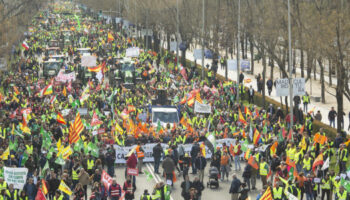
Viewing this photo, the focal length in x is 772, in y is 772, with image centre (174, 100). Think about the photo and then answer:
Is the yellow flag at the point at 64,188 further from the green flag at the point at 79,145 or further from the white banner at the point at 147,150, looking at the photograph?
the white banner at the point at 147,150

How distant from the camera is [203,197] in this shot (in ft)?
78.4

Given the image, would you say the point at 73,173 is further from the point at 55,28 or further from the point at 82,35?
the point at 55,28

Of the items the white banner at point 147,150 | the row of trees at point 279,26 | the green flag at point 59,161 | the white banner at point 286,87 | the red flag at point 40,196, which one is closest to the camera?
the red flag at point 40,196

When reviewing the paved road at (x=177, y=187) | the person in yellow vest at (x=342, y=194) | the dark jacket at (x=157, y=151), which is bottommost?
the paved road at (x=177, y=187)

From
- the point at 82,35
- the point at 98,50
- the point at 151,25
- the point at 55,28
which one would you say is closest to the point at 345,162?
the point at 98,50

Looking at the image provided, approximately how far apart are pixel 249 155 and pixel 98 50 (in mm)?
47899

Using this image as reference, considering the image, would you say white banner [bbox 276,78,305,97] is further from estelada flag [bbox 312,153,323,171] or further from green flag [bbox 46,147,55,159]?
green flag [bbox 46,147,55,159]

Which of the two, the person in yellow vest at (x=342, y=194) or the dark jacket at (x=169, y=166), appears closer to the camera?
the person in yellow vest at (x=342, y=194)

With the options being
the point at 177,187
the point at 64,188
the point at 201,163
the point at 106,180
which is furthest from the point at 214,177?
the point at 64,188

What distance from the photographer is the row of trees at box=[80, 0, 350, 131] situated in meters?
34.8

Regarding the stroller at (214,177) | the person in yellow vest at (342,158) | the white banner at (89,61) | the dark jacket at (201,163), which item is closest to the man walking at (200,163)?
the dark jacket at (201,163)

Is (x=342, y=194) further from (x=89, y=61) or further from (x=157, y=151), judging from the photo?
(x=89, y=61)

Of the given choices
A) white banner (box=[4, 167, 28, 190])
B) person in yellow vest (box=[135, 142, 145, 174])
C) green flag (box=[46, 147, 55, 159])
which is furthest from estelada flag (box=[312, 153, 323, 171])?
white banner (box=[4, 167, 28, 190])

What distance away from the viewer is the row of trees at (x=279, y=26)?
114 feet
